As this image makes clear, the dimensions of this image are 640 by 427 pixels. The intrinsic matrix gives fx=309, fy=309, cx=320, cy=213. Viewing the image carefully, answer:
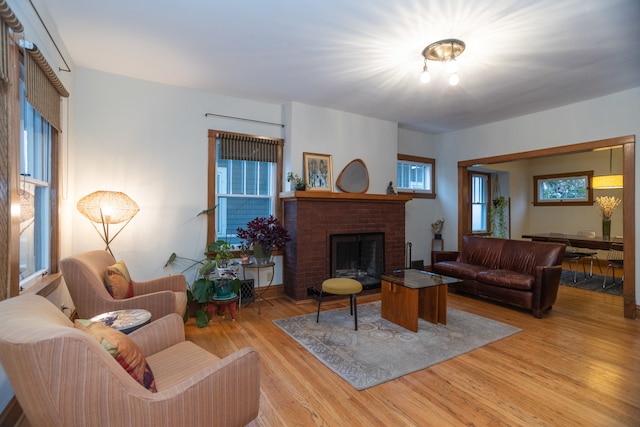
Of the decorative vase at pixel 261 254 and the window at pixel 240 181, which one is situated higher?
the window at pixel 240 181

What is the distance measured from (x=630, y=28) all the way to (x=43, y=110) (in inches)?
181

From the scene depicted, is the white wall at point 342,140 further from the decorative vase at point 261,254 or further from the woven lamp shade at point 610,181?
the woven lamp shade at point 610,181

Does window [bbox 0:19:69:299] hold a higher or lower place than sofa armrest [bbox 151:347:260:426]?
higher

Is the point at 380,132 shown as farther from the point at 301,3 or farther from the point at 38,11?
the point at 38,11

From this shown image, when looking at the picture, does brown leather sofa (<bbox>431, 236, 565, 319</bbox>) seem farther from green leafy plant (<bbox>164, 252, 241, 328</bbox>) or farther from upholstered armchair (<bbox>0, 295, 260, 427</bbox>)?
upholstered armchair (<bbox>0, 295, 260, 427</bbox>)

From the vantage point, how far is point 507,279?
3.96m

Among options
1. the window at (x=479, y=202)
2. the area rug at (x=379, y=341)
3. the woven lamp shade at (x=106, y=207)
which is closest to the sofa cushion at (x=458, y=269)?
the area rug at (x=379, y=341)

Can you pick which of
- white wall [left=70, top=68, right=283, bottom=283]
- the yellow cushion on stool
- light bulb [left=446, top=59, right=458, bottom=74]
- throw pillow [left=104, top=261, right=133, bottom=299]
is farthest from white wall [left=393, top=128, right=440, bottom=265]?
throw pillow [left=104, top=261, right=133, bottom=299]

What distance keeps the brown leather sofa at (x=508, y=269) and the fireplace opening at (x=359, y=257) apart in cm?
94

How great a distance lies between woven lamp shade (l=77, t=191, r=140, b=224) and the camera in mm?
3078

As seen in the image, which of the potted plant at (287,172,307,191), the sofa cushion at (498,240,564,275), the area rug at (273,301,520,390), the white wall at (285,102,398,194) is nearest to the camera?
the area rug at (273,301,520,390)

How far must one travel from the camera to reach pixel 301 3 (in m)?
2.23

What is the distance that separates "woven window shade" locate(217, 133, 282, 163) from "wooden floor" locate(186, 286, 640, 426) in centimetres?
216

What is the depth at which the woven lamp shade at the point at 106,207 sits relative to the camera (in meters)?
3.08
